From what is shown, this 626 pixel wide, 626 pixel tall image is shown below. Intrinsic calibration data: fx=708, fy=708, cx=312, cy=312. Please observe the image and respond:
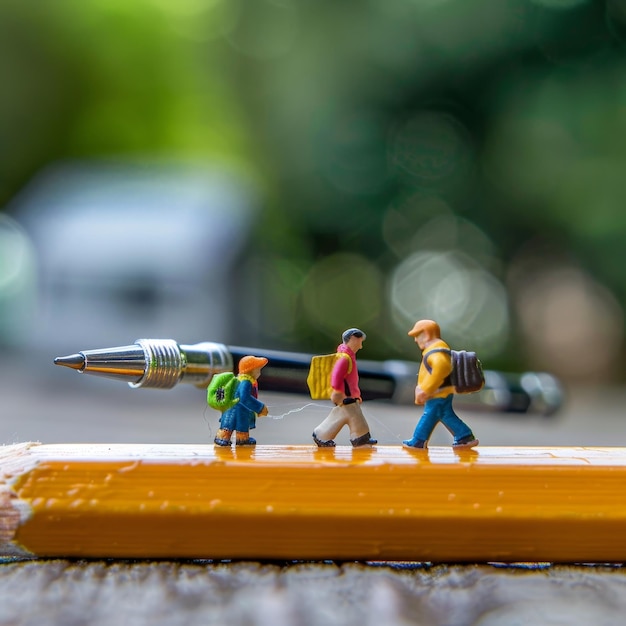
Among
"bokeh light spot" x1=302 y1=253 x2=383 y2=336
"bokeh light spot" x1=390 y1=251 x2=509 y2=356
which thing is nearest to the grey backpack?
"bokeh light spot" x1=390 y1=251 x2=509 y2=356

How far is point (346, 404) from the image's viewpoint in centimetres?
51

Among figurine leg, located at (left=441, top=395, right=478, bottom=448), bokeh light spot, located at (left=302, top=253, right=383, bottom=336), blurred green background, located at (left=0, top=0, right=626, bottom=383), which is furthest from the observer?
bokeh light spot, located at (left=302, top=253, right=383, bottom=336)

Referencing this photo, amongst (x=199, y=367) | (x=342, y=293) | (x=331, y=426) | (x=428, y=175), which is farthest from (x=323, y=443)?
(x=342, y=293)

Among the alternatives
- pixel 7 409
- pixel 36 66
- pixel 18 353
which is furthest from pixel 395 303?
pixel 36 66

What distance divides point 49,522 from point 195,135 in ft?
11.8

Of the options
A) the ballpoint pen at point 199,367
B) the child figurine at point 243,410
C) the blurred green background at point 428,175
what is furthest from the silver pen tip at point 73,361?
the blurred green background at point 428,175

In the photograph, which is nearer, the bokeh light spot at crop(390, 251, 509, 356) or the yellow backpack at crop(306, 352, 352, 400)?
the yellow backpack at crop(306, 352, 352, 400)

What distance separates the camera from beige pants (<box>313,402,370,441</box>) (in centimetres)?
50

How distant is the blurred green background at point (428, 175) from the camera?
233 cm

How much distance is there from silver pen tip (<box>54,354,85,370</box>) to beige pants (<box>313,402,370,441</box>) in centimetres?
17

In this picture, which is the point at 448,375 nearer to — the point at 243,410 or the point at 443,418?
the point at 443,418

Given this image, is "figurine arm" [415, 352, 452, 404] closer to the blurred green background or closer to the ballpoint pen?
the ballpoint pen

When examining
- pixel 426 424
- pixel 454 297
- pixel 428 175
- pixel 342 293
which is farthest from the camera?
pixel 342 293

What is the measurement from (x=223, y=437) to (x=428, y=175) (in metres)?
2.22
